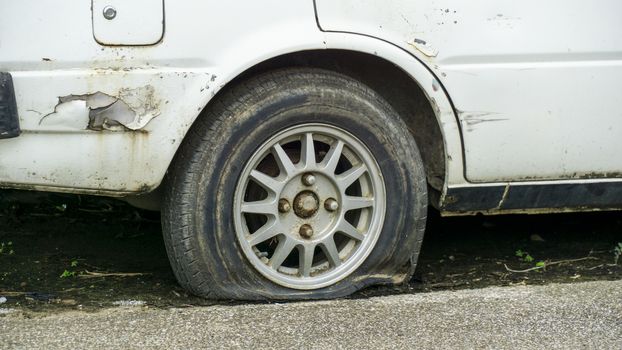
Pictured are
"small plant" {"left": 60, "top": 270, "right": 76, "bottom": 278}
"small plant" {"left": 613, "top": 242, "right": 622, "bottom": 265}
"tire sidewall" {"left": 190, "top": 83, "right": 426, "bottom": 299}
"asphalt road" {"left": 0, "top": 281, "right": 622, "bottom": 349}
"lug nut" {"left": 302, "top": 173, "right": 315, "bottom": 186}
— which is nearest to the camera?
"asphalt road" {"left": 0, "top": 281, "right": 622, "bottom": 349}

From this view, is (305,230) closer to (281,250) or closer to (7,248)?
(281,250)

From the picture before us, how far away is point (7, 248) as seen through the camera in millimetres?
4605

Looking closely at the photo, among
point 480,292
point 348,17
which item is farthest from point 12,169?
point 480,292

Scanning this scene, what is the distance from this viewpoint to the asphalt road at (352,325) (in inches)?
129

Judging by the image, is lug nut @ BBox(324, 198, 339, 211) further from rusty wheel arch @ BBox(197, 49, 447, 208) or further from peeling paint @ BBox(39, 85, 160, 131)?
peeling paint @ BBox(39, 85, 160, 131)

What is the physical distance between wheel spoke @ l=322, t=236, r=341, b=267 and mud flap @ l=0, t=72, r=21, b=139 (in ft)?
3.90

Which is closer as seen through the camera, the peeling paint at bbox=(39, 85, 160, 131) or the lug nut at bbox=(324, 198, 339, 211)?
the peeling paint at bbox=(39, 85, 160, 131)

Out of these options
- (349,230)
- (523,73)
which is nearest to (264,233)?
(349,230)

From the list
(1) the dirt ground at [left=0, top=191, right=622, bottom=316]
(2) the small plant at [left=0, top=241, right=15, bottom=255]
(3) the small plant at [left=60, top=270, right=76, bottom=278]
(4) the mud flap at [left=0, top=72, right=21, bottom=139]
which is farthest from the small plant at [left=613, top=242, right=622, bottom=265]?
(2) the small plant at [left=0, top=241, right=15, bottom=255]

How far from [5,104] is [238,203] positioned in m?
0.88

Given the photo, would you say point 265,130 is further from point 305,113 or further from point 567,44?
point 567,44

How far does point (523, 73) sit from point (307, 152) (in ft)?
2.83

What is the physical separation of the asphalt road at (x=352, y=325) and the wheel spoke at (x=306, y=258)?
0.19 metres

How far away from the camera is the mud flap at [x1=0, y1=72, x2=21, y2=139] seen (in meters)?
3.30
